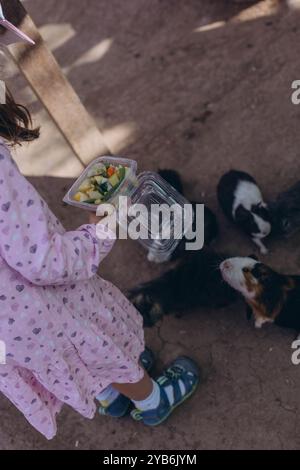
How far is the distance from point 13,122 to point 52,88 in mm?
1424

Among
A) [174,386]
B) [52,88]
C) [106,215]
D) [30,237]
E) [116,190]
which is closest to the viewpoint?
[30,237]

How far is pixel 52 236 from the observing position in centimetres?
192

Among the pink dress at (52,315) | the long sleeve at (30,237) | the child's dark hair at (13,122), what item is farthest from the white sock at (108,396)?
the child's dark hair at (13,122)

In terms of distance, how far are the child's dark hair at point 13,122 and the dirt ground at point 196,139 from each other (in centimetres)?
179

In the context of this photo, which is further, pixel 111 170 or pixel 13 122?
pixel 111 170

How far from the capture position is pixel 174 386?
3.19 m

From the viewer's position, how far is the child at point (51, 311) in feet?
6.08

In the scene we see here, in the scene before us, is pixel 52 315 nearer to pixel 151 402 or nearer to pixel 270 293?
pixel 151 402

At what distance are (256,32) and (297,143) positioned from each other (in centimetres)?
123

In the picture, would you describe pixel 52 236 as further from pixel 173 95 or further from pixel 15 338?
pixel 173 95

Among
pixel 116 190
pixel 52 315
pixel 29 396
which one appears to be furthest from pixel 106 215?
pixel 29 396

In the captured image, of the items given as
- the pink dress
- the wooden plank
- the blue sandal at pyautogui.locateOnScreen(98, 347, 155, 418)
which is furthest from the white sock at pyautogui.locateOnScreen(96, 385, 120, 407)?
the wooden plank

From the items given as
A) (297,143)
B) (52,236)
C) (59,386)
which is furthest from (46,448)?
(297,143)

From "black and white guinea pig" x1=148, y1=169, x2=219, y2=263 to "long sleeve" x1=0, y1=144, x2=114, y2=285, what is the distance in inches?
63.5
